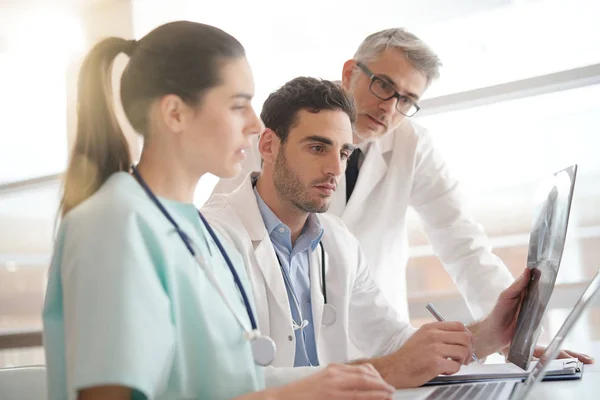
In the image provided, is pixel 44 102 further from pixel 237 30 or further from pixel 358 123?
pixel 358 123

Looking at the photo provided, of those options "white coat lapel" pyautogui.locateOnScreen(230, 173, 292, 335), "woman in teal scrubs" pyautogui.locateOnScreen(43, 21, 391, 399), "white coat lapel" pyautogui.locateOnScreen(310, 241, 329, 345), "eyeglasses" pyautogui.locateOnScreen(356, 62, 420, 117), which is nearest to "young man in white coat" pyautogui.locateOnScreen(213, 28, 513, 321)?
"eyeglasses" pyautogui.locateOnScreen(356, 62, 420, 117)

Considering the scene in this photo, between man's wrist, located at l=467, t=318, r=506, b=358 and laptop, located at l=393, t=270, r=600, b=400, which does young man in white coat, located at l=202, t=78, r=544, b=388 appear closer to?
man's wrist, located at l=467, t=318, r=506, b=358

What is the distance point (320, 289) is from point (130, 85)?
0.89m

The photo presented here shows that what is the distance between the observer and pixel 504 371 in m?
1.24

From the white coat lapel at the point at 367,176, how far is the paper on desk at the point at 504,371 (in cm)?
98

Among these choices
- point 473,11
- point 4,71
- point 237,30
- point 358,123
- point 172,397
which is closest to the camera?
point 172,397

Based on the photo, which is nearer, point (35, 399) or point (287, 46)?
point (35, 399)

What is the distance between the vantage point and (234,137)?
87cm

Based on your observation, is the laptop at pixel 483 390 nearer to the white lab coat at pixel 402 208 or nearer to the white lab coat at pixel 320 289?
the white lab coat at pixel 320 289

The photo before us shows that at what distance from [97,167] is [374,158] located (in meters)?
1.58

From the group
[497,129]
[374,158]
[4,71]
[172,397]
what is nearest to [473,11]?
[497,129]

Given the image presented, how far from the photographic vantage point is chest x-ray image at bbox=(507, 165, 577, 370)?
114cm

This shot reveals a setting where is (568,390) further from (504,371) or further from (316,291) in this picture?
(316,291)

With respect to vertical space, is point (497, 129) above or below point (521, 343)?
above
